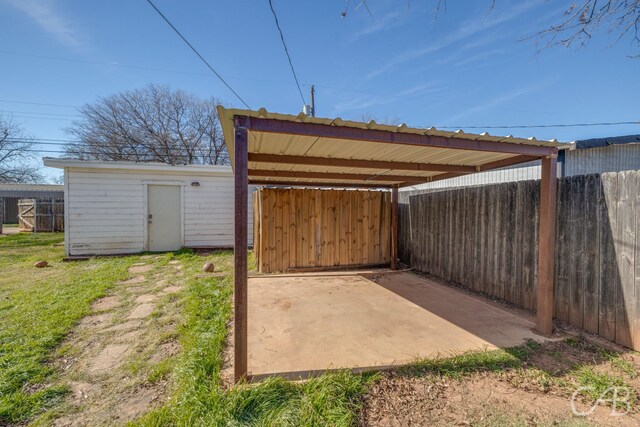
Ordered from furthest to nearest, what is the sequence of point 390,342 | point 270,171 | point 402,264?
point 402,264 → point 270,171 → point 390,342

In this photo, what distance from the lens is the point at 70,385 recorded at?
6.75ft

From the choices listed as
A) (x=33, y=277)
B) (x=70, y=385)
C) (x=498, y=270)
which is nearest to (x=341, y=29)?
(x=498, y=270)

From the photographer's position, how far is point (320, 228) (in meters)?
5.98

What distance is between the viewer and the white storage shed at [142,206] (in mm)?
6953

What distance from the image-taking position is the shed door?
7.49 metres

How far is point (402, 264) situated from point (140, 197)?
713 centimetres

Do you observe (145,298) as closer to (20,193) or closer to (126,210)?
(126,210)

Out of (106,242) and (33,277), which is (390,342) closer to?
(33,277)

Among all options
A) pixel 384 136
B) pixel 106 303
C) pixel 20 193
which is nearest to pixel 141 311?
pixel 106 303

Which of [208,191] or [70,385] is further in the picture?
[208,191]

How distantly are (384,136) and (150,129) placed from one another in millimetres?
20520

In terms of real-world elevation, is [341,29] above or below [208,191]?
above

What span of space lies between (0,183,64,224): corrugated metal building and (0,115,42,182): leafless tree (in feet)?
8.16

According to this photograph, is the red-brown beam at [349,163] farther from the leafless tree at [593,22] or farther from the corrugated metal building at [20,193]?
the corrugated metal building at [20,193]
